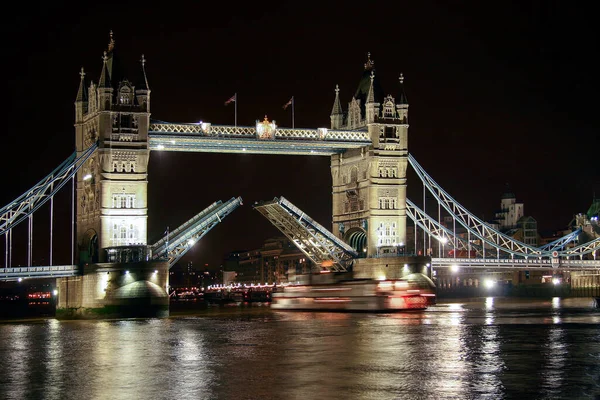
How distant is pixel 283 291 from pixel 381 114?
15370mm

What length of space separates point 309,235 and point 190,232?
10729mm

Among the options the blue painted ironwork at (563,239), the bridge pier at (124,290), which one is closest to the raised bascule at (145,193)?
the bridge pier at (124,290)

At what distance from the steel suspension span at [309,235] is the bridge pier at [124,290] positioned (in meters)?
10.2

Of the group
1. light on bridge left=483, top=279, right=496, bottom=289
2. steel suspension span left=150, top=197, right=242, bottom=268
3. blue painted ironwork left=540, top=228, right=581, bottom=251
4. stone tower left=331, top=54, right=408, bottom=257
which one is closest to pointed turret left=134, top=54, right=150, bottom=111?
steel suspension span left=150, top=197, right=242, bottom=268

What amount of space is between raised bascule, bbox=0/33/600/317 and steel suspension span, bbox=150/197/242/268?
0.29 feet

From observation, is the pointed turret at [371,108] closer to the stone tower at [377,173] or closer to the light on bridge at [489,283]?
the stone tower at [377,173]

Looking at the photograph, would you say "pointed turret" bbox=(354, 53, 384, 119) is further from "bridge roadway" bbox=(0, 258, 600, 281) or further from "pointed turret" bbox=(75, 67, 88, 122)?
"pointed turret" bbox=(75, 67, 88, 122)

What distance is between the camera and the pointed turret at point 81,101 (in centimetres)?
7681

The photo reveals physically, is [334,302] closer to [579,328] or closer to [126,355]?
[579,328]

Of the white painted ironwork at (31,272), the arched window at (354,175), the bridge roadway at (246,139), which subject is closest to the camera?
the white painted ironwork at (31,272)

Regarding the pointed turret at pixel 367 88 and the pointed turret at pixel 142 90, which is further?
the pointed turret at pixel 367 88

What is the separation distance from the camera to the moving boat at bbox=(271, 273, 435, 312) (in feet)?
241

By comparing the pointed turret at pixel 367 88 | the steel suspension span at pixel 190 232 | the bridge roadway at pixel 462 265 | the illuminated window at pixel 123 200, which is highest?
the pointed turret at pixel 367 88

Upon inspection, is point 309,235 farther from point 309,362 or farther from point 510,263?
point 309,362
